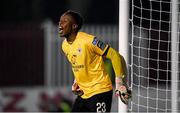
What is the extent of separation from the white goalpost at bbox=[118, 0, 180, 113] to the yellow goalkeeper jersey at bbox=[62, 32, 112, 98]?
2.10 feet

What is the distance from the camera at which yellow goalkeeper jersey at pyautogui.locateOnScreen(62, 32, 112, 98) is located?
7.52 meters

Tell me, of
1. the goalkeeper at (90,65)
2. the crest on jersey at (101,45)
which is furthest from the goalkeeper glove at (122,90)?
the crest on jersey at (101,45)

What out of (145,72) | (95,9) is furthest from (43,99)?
(145,72)

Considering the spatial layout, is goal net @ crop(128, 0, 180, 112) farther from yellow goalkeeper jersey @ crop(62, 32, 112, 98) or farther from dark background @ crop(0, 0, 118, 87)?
dark background @ crop(0, 0, 118, 87)

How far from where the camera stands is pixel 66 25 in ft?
24.9

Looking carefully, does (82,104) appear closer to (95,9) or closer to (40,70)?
(40,70)

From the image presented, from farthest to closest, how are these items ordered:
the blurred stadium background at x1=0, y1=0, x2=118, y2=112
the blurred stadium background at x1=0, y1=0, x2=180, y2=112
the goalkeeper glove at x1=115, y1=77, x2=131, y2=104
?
the blurred stadium background at x1=0, y1=0, x2=118, y2=112 → the blurred stadium background at x1=0, y1=0, x2=180, y2=112 → the goalkeeper glove at x1=115, y1=77, x2=131, y2=104

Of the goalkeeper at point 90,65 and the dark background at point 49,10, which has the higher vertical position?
the dark background at point 49,10

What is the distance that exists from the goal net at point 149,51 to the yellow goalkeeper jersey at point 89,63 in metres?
0.82

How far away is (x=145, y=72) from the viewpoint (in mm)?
9203

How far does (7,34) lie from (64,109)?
188 cm

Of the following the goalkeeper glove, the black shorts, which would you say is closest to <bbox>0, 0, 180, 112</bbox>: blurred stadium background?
the black shorts

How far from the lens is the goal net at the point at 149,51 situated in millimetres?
8562

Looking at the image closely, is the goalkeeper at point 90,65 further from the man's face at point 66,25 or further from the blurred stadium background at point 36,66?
the blurred stadium background at point 36,66
